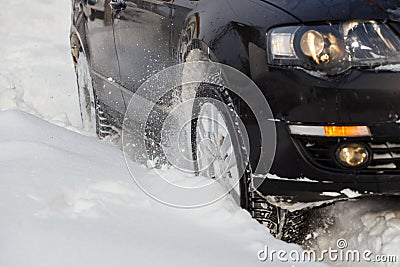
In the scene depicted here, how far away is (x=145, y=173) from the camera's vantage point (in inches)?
136

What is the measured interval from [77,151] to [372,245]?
127cm

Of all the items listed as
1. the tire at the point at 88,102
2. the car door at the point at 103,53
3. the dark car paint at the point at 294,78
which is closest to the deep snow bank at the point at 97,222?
the dark car paint at the point at 294,78

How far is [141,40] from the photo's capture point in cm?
432

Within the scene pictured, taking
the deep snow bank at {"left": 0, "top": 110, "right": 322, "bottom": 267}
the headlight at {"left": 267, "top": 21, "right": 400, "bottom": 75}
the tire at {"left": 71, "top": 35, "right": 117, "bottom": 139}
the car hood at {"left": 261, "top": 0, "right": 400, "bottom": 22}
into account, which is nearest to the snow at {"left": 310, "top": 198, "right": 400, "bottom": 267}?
the deep snow bank at {"left": 0, "top": 110, "right": 322, "bottom": 267}

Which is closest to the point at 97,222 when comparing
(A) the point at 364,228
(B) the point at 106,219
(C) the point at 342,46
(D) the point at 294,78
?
(B) the point at 106,219

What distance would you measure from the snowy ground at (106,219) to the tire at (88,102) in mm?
1320

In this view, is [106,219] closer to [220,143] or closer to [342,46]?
[220,143]

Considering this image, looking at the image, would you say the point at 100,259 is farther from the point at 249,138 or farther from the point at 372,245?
the point at 372,245

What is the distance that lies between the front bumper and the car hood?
0.21 m

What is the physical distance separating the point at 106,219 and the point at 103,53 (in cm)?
234

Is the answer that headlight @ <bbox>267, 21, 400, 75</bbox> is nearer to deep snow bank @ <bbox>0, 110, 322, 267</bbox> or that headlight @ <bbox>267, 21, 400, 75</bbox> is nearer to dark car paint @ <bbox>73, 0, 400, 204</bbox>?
dark car paint @ <bbox>73, 0, 400, 204</bbox>

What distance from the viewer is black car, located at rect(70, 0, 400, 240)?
9.99 ft

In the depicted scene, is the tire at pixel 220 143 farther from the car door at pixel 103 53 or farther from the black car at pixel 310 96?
the car door at pixel 103 53

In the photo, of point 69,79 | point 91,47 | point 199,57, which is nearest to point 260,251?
point 199,57
